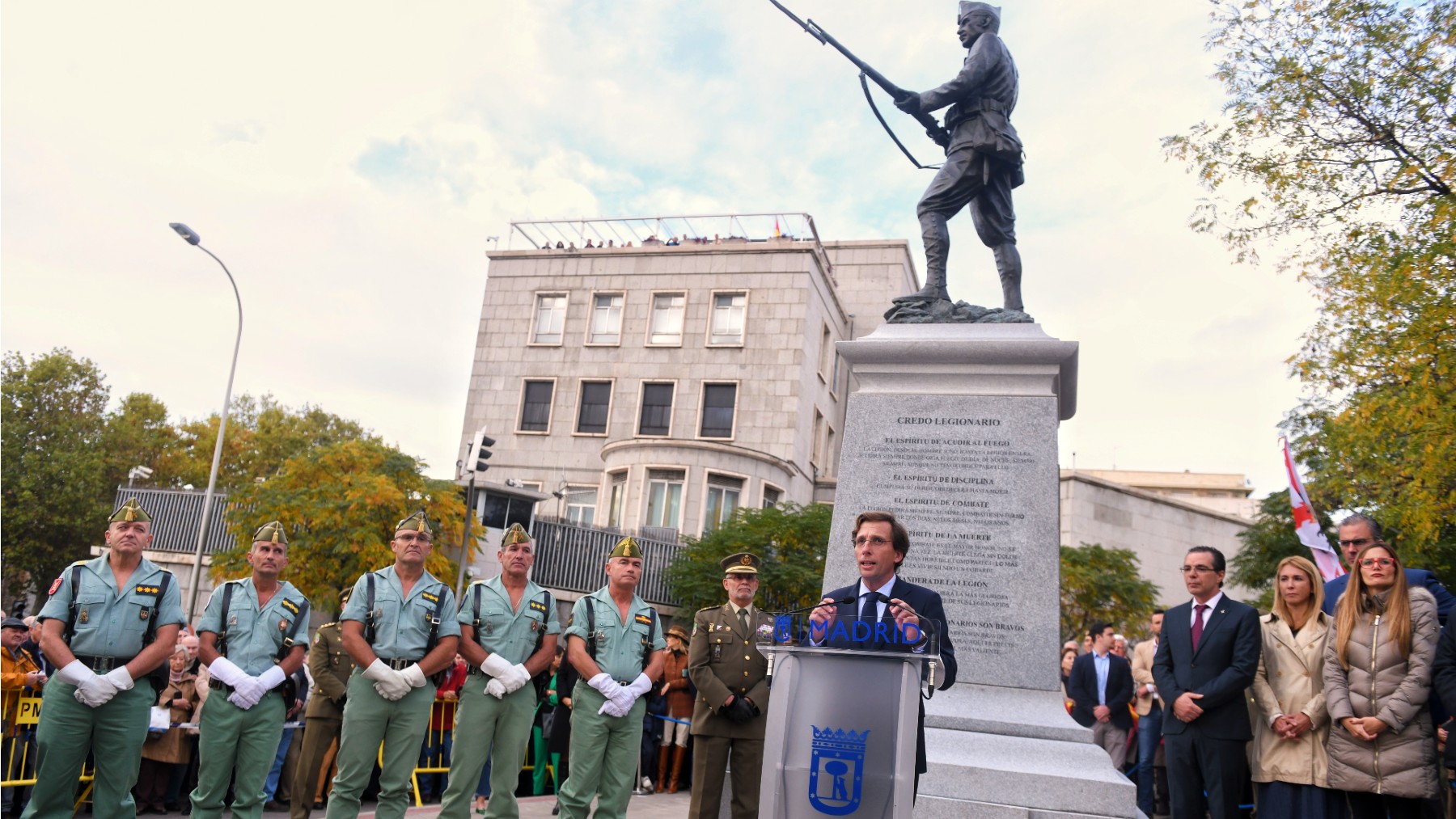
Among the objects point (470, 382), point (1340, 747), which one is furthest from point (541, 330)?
point (1340, 747)

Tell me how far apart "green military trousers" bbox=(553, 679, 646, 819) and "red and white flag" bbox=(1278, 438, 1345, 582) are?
5023 mm

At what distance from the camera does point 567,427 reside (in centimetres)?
3838

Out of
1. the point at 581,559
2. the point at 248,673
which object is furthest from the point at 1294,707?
the point at 581,559

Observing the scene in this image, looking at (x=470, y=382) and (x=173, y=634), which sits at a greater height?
(x=470, y=382)

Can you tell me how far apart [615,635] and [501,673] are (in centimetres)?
79

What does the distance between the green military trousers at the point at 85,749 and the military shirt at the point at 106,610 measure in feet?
0.82

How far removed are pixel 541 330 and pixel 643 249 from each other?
5.12 metres

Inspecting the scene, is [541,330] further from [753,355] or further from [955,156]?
[955,156]

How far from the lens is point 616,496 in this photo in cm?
3444

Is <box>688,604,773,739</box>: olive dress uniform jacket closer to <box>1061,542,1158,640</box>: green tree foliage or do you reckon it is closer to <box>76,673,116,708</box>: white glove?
<box>76,673,116,708</box>: white glove

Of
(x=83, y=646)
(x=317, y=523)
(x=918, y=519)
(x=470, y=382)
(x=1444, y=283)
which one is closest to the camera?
(x=83, y=646)

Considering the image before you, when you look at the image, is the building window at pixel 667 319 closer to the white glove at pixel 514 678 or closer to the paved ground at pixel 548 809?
the paved ground at pixel 548 809

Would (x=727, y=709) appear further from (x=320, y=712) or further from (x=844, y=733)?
(x=320, y=712)

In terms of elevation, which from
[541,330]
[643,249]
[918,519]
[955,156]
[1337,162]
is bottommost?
[918,519]
